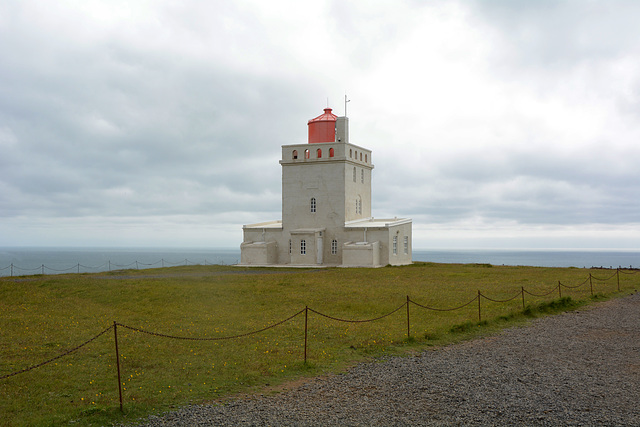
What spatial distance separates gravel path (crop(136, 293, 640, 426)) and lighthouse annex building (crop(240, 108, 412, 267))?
2556 cm

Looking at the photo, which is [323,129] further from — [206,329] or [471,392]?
[471,392]

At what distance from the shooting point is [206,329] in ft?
47.8

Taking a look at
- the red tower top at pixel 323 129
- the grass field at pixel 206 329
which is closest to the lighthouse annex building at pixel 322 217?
the red tower top at pixel 323 129

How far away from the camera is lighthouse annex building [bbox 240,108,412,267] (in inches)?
1492

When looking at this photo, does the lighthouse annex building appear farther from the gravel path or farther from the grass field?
the gravel path

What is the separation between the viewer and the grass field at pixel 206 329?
28.7ft

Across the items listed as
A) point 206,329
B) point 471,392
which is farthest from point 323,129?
point 471,392

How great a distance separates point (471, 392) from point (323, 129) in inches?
1319

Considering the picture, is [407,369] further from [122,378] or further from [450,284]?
[450,284]

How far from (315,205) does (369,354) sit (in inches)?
1114

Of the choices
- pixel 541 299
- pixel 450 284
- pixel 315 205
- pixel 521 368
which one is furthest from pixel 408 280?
pixel 521 368

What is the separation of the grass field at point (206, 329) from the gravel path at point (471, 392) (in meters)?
0.80

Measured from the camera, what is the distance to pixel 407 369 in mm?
10211

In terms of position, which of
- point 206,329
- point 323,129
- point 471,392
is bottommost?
point 471,392
